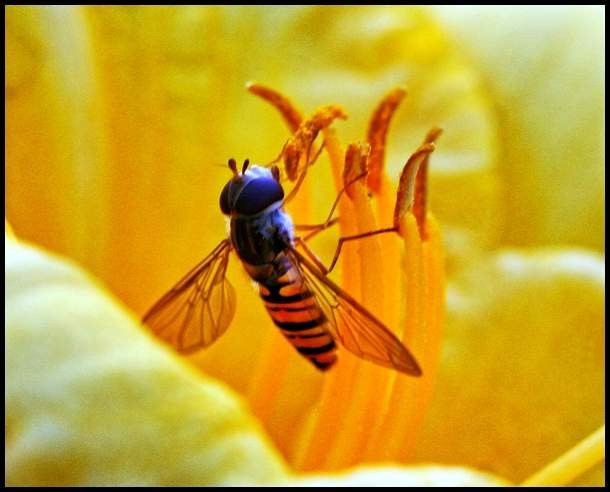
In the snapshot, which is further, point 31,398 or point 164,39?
point 164,39

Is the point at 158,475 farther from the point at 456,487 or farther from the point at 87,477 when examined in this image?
the point at 456,487

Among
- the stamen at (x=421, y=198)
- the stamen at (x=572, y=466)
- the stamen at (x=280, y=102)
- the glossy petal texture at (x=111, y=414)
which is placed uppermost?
the stamen at (x=280, y=102)

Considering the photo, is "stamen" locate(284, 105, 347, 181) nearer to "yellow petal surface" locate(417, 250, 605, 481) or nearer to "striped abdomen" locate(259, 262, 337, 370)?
"striped abdomen" locate(259, 262, 337, 370)

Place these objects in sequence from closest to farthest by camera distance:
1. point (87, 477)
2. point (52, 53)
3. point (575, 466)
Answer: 1. point (87, 477)
2. point (575, 466)
3. point (52, 53)

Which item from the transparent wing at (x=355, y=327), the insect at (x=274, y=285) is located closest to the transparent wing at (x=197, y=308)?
the insect at (x=274, y=285)

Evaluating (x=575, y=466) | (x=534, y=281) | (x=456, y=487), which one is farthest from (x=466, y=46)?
(x=456, y=487)

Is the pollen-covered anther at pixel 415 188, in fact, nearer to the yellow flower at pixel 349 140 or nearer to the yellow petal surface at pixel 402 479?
the yellow flower at pixel 349 140

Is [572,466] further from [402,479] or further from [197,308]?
[197,308]
